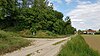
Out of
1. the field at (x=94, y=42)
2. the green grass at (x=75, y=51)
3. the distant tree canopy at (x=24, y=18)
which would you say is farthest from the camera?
the distant tree canopy at (x=24, y=18)

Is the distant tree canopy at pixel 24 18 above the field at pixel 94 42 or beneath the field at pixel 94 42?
above

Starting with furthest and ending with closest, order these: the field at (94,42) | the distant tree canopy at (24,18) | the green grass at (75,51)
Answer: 1. the distant tree canopy at (24,18)
2. the field at (94,42)
3. the green grass at (75,51)

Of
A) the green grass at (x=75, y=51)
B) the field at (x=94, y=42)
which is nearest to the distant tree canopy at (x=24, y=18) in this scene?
the field at (x=94, y=42)

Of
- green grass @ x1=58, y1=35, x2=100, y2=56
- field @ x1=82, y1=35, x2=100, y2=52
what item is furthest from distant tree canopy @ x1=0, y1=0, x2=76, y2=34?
green grass @ x1=58, y1=35, x2=100, y2=56

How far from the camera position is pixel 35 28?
232ft

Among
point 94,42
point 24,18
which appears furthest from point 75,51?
point 24,18

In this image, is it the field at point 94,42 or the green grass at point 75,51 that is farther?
the field at point 94,42

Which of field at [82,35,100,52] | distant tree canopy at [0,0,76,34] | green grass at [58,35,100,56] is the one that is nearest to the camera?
green grass at [58,35,100,56]

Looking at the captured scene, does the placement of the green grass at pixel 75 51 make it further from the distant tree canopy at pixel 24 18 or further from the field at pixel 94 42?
the distant tree canopy at pixel 24 18

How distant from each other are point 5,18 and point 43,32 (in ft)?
46.0

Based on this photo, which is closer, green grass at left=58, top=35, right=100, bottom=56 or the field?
green grass at left=58, top=35, right=100, bottom=56

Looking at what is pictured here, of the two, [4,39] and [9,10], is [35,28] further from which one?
[4,39]

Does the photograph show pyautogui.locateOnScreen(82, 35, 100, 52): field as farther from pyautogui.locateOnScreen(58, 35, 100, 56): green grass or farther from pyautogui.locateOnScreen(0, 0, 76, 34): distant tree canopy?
pyautogui.locateOnScreen(0, 0, 76, 34): distant tree canopy

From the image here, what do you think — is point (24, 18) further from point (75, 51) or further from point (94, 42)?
point (75, 51)
